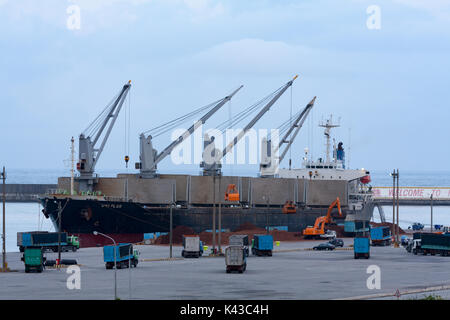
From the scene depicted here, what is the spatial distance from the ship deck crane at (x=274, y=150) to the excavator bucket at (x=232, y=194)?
75.5 ft

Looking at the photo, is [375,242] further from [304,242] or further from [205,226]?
[205,226]

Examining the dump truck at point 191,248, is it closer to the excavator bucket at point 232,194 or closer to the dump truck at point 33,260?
the dump truck at point 33,260

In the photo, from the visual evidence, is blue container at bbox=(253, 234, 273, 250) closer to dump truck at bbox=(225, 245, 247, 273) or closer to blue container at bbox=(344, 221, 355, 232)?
dump truck at bbox=(225, 245, 247, 273)

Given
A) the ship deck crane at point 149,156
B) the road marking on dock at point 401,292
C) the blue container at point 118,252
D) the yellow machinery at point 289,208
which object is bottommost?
the road marking on dock at point 401,292

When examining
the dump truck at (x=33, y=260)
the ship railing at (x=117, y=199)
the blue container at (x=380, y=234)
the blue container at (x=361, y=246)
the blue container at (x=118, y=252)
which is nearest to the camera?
the dump truck at (x=33, y=260)

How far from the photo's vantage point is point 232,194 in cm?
13012

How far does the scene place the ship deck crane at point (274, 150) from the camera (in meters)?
159

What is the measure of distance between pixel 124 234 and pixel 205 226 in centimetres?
1596

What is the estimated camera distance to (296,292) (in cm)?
5269

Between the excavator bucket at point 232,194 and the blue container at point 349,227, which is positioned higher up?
the excavator bucket at point 232,194

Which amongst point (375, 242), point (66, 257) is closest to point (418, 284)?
point (66, 257)

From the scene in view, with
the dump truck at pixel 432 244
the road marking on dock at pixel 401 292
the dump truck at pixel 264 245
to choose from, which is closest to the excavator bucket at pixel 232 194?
the dump truck at pixel 264 245

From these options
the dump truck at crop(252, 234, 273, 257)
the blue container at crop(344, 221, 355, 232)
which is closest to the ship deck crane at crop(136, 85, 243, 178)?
the blue container at crop(344, 221, 355, 232)
